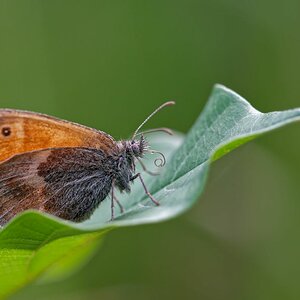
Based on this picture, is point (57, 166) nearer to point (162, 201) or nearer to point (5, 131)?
point (5, 131)

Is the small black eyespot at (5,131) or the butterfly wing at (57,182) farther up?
the small black eyespot at (5,131)

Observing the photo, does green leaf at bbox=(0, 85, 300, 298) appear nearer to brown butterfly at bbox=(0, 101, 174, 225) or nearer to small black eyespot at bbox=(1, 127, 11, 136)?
brown butterfly at bbox=(0, 101, 174, 225)

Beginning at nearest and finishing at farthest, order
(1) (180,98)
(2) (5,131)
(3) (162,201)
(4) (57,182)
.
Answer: (3) (162,201) < (2) (5,131) < (4) (57,182) < (1) (180,98)

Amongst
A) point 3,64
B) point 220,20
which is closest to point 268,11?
point 220,20

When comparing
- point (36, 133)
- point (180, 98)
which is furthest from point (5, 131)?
point (180, 98)

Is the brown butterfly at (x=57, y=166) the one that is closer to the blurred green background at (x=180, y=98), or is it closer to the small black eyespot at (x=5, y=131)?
the small black eyespot at (x=5, y=131)

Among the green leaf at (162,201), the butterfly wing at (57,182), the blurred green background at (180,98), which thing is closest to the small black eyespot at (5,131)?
the butterfly wing at (57,182)
